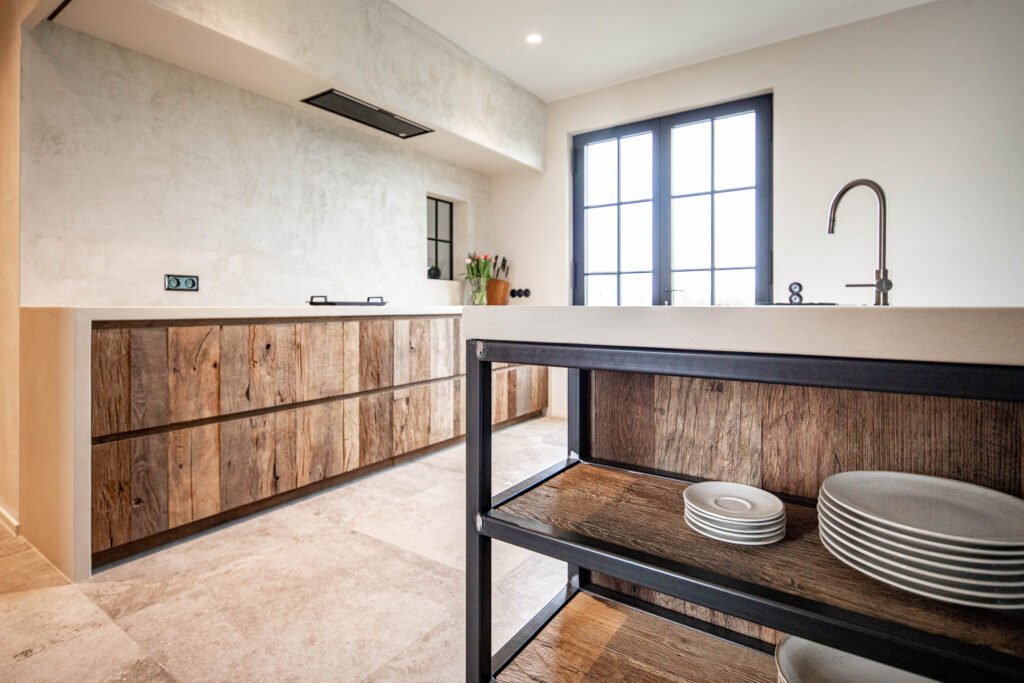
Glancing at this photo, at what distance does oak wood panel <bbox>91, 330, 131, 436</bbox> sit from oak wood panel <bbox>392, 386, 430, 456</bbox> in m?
1.30

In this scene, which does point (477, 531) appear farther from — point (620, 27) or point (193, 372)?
point (620, 27)

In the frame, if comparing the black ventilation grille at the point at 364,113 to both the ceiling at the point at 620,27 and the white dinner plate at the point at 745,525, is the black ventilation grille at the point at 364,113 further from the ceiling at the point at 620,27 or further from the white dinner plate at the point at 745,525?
the white dinner plate at the point at 745,525

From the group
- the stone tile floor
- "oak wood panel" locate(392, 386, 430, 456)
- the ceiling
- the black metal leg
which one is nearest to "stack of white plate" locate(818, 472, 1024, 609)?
the black metal leg

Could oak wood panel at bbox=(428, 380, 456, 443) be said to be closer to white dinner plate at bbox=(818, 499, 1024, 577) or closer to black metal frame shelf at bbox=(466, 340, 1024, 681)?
black metal frame shelf at bbox=(466, 340, 1024, 681)

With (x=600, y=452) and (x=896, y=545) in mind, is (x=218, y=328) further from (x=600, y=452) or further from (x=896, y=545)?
(x=896, y=545)

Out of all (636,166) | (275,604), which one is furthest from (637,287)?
(275,604)

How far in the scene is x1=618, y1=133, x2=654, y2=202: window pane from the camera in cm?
398

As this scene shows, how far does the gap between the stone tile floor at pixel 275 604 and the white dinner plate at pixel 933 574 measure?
3.23 feet

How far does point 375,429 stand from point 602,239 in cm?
252

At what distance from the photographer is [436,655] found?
1.29 meters

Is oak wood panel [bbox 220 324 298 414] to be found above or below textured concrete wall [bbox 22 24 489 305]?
below

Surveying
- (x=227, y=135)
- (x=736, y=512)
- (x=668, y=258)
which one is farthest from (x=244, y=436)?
(x=668, y=258)

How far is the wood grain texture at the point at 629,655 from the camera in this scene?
0.85m

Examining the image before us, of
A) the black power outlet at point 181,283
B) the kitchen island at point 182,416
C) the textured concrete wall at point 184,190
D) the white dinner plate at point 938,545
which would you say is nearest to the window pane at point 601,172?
the textured concrete wall at point 184,190
